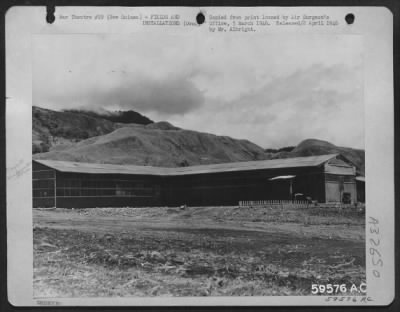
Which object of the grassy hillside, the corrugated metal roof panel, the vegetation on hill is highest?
the vegetation on hill

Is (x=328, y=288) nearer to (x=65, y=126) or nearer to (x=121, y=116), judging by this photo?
(x=121, y=116)

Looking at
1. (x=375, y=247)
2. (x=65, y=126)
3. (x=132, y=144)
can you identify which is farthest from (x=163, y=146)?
(x=375, y=247)

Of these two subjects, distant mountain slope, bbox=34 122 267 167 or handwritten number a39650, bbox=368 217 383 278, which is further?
distant mountain slope, bbox=34 122 267 167

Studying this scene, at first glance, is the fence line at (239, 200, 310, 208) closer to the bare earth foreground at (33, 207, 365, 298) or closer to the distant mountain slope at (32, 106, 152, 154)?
the bare earth foreground at (33, 207, 365, 298)

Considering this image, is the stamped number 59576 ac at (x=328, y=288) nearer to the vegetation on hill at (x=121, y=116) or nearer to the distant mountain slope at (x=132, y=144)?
the distant mountain slope at (x=132, y=144)

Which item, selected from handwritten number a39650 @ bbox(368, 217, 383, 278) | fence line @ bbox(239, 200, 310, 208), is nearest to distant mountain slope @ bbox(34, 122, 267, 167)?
fence line @ bbox(239, 200, 310, 208)

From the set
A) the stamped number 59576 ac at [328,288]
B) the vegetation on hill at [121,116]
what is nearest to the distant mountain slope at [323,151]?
the stamped number 59576 ac at [328,288]

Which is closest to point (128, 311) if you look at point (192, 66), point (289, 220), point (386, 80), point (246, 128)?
point (289, 220)

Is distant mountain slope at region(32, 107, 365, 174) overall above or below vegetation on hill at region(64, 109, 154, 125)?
below
